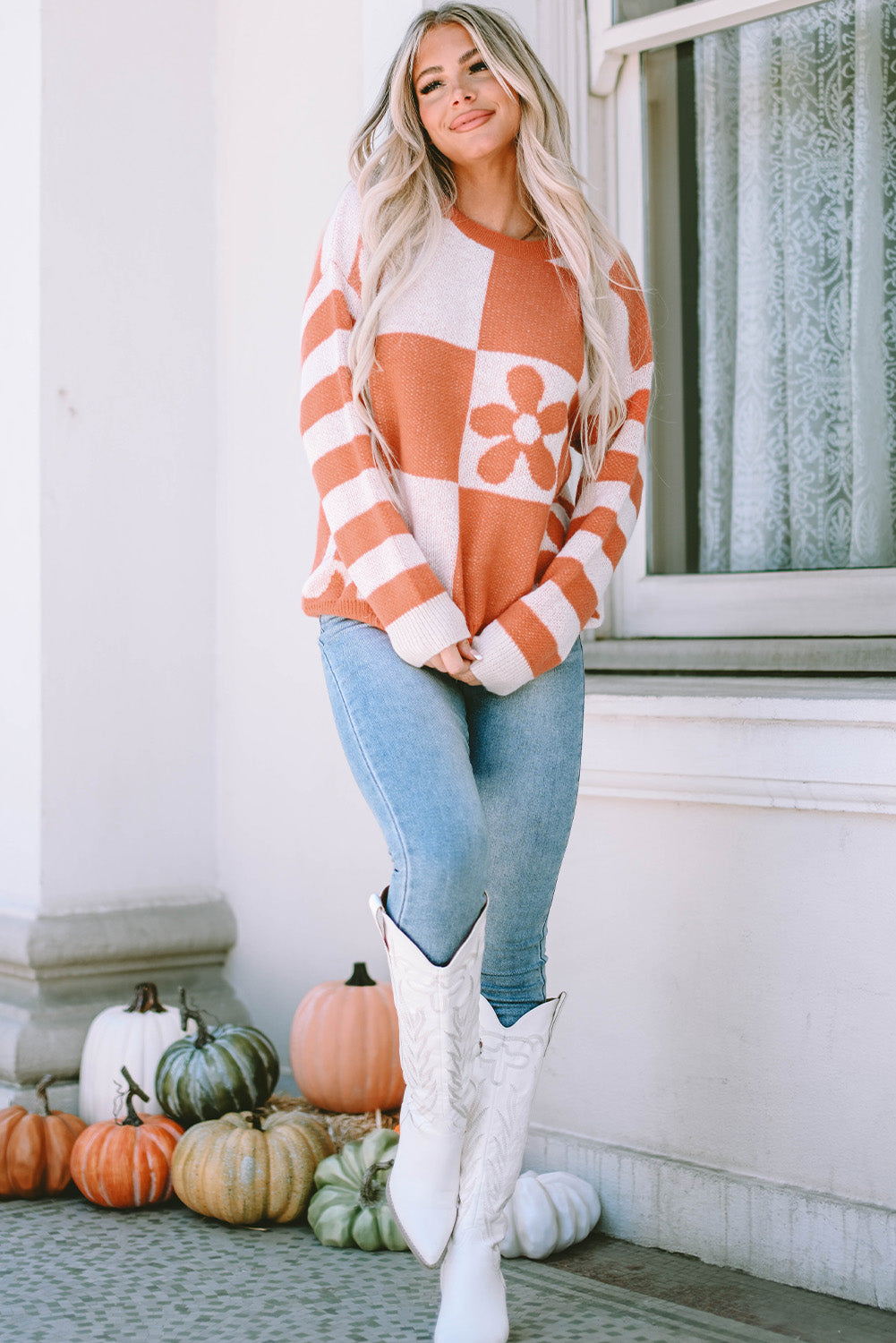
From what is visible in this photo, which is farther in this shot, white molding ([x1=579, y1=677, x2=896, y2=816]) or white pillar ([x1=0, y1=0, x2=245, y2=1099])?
white pillar ([x1=0, y1=0, x2=245, y2=1099])

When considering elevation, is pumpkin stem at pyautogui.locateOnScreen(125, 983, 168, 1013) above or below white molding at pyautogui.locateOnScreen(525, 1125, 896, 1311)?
above

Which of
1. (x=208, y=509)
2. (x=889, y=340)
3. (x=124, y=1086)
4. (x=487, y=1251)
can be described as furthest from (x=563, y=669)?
(x=208, y=509)

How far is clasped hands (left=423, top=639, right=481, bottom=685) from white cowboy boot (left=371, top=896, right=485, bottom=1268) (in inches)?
12.0

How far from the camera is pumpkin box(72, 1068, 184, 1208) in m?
2.53

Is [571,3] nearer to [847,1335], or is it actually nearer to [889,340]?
[889,340]

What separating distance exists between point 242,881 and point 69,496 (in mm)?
977

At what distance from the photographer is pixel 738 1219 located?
224 centimetres

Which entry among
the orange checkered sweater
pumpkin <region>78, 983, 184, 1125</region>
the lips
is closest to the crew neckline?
the orange checkered sweater

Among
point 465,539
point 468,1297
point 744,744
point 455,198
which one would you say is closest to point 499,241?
point 455,198

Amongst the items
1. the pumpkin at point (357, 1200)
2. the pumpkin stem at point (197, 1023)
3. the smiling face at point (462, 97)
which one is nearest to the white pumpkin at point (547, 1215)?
the pumpkin at point (357, 1200)

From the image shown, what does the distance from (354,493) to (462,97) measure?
0.57 metres

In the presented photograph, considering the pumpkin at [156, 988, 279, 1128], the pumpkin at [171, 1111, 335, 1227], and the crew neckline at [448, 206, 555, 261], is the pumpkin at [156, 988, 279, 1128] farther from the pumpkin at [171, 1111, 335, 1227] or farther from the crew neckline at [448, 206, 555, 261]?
the crew neckline at [448, 206, 555, 261]

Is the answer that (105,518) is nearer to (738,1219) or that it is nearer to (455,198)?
(455,198)

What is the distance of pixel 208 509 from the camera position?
3377mm
